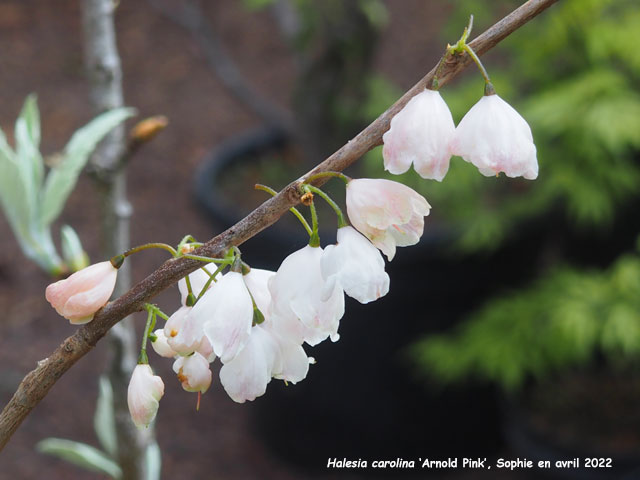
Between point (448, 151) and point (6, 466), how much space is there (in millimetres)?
2182

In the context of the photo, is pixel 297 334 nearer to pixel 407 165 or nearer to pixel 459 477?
pixel 407 165

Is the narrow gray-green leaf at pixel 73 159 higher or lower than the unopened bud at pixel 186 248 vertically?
higher

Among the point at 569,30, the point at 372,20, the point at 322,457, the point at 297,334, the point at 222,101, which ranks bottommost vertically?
the point at 297,334

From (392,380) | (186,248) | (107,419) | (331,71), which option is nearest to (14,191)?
(107,419)

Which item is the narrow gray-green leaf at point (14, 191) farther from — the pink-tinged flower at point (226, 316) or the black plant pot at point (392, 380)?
the black plant pot at point (392, 380)

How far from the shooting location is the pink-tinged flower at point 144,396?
1.87 feet

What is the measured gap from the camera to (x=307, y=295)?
52 centimetres

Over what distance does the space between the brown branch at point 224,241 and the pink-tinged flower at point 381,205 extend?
0.08 feet

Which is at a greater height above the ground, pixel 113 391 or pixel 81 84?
pixel 81 84

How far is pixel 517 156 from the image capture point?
20.5 inches

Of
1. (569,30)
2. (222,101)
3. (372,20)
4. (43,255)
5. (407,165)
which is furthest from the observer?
(222,101)

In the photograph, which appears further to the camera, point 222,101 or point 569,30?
point 222,101

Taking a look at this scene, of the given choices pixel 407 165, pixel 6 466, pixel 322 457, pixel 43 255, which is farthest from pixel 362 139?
pixel 6 466

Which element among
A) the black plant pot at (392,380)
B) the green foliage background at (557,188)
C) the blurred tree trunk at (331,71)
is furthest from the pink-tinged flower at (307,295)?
the blurred tree trunk at (331,71)
